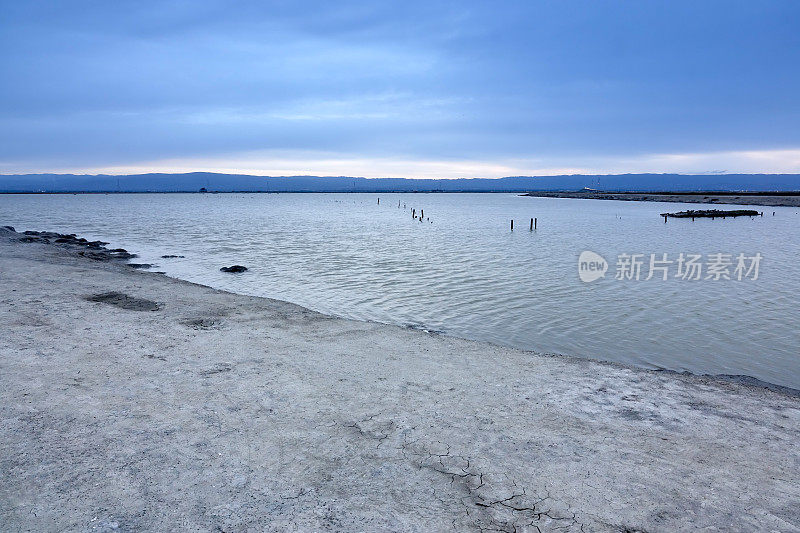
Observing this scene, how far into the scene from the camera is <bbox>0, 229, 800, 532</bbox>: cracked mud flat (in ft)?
17.0

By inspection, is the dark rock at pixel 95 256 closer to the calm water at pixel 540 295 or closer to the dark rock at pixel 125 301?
the calm water at pixel 540 295

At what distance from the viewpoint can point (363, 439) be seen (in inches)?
267

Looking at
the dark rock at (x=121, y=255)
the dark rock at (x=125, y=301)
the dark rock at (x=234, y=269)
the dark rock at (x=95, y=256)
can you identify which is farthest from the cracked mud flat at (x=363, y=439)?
the dark rock at (x=121, y=255)

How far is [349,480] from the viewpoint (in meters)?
5.76

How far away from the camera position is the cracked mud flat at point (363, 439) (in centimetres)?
519

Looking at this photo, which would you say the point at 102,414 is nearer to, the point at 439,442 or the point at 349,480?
the point at 349,480

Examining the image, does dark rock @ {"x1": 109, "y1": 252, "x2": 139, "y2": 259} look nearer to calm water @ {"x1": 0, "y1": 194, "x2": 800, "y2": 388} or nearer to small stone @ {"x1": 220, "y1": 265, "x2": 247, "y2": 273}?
calm water @ {"x1": 0, "y1": 194, "x2": 800, "y2": 388}

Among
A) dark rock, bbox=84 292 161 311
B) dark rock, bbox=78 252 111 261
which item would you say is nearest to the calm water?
dark rock, bbox=78 252 111 261

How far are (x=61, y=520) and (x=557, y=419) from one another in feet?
21.4

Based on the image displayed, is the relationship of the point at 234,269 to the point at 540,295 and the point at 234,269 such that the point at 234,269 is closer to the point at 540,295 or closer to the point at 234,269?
the point at 234,269

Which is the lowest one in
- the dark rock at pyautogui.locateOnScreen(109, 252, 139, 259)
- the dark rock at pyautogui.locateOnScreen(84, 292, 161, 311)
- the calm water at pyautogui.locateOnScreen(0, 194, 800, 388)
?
the calm water at pyautogui.locateOnScreen(0, 194, 800, 388)

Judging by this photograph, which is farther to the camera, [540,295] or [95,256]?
[95,256]

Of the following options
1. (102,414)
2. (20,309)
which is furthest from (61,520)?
(20,309)

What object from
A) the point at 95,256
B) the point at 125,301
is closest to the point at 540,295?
the point at 125,301
